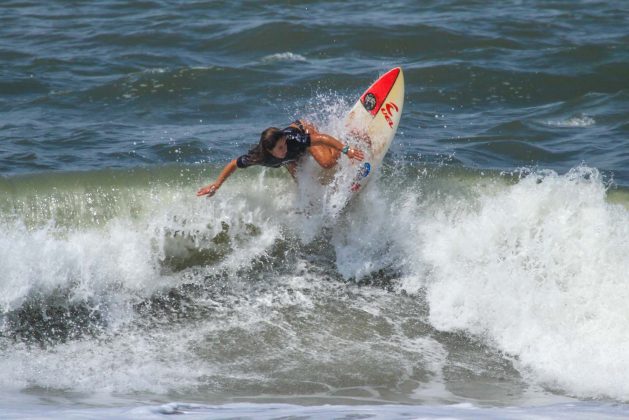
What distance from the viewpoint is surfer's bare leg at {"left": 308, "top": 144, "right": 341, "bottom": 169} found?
313 inches

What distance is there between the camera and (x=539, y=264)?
8.08 meters

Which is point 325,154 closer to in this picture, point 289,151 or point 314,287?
point 289,151

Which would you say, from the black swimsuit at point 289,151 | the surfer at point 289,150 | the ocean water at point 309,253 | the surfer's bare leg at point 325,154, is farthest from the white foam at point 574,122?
the black swimsuit at point 289,151

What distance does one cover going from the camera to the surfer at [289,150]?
762cm

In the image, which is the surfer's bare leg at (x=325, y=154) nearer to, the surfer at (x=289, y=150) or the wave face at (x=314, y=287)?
the surfer at (x=289, y=150)

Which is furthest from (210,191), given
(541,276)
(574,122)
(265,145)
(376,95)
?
(574,122)

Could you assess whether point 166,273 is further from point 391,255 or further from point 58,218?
point 391,255

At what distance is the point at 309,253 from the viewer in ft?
27.8

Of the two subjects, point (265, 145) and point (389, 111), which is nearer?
point (265, 145)

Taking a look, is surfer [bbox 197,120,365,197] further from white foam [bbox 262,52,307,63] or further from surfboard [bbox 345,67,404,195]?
white foam [bbox 262,52,307,63]

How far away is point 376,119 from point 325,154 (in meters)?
1.14

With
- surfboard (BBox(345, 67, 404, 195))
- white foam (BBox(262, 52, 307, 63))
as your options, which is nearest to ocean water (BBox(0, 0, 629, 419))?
surfboard (BBox(345, 67, 404, 195))

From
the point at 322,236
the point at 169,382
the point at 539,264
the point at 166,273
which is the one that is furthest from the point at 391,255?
the point at 169,382

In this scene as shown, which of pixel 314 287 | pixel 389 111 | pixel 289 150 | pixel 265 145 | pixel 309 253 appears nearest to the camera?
pixel 265 145
